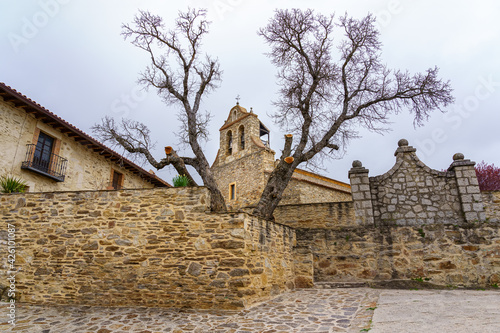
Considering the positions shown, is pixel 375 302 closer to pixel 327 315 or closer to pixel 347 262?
pixel 327 315

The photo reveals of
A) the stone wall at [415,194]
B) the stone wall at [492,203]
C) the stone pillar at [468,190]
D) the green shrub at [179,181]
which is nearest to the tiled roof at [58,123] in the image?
the green shrub at [179,181]

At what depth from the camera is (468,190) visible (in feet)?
25.3

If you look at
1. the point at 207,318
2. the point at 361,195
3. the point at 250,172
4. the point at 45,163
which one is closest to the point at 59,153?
the point at 45,163

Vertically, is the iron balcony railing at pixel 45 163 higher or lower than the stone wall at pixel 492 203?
higher

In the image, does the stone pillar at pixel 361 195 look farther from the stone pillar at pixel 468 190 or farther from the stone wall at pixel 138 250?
the stone wall at pixel 138 250

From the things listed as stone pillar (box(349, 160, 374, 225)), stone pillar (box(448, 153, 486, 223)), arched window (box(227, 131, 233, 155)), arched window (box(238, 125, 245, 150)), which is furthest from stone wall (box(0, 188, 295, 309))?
arched window (box(227, 131, 233, 155))

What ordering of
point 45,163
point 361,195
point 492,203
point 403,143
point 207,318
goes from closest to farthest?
point 207,318
point 361,195
point 403,143
point 492,203
point 45,163

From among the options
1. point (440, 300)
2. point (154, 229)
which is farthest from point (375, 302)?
point (154, 229)

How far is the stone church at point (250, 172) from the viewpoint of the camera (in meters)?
16.4

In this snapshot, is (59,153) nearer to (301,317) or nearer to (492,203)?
(301,317)

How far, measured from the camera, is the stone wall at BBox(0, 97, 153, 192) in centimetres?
926

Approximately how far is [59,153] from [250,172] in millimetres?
10090

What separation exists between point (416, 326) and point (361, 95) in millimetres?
8133

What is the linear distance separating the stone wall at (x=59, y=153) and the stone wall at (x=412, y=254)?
9111 mm
